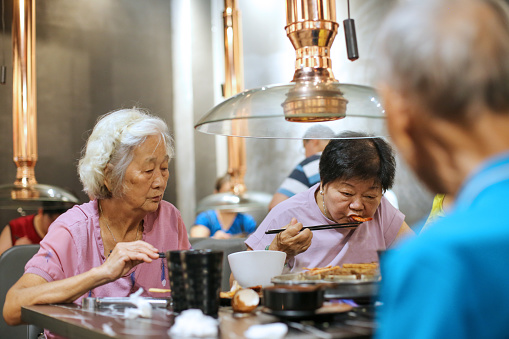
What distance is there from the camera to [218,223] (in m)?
5.07

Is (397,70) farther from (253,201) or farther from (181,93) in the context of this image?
(181,93)

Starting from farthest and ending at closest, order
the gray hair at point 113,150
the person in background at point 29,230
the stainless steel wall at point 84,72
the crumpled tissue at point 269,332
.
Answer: the stainless steel wall at point 84,72, the person in background at point 29,230, the gray hair at point 113,150, the crumpled tissue at point 269,332

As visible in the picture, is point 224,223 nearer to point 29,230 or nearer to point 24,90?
point 29,230

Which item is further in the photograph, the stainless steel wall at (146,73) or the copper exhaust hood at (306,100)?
the stainless steel wall at (146,73)

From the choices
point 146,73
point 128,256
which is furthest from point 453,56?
point 146,73

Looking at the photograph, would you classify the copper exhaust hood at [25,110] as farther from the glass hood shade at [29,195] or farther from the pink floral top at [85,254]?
the pink floral top at [85,254]

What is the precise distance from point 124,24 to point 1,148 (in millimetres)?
1776

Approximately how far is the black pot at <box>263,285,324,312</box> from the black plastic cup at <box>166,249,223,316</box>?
182 millimetres

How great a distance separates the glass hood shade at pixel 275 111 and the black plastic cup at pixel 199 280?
383 millimetres

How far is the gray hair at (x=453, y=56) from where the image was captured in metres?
0.72

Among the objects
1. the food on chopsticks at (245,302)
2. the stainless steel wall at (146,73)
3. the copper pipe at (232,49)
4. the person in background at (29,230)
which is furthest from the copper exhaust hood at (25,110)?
the food on chopsticks at (245,302)

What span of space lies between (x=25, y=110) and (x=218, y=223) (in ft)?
6.33

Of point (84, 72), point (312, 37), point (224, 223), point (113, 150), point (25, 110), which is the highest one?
point (84, 72)

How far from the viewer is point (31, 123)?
3.76 m
